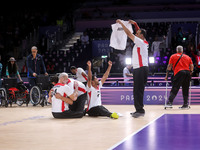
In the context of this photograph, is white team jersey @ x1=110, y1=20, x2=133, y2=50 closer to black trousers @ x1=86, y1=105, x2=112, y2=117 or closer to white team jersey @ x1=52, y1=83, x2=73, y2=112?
black trousers @ x1=86, y1=105, x2=112, y2=117

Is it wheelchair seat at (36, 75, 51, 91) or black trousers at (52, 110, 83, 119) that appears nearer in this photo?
black trousers at (52, 110, 83, 119)

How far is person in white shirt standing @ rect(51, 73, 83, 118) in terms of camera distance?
850cm

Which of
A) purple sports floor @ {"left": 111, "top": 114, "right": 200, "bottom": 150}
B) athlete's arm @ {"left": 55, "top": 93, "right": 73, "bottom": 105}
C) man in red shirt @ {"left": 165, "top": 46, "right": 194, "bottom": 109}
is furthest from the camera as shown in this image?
man in red shirt @ {"left": 165, "top": 46, "right": 194, "bottom": 109}

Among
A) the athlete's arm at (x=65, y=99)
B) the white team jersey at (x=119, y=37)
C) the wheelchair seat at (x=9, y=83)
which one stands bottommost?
the athlete's arm at (x=65, y=99)

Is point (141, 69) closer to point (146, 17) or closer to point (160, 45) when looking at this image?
point (160, 45)

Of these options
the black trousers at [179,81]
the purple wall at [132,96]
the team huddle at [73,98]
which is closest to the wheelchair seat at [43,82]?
the purple wall at [132,96]

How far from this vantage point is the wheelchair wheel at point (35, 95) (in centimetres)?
1246

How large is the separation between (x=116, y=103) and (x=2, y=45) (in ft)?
31.8

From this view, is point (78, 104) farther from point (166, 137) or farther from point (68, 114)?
point (166, 137)

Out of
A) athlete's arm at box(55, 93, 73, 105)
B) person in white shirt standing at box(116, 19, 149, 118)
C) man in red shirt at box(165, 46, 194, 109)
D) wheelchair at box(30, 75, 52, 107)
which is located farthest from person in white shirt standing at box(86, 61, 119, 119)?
wheelchair at box(30, 75, 52, 107)

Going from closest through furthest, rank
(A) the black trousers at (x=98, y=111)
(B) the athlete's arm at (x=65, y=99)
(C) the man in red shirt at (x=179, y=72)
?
(B) the athlete's arm at (x=65, y=99) → (A) the black trousers at (x=98, y=111) → (C) the man in red shirt at (x=179, y=72)

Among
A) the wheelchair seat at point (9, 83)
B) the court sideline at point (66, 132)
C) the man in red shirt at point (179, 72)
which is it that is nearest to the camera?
the court sideline at point (66, 132)

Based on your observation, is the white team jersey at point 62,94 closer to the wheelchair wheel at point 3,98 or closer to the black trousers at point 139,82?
the black trousers at point 139,82

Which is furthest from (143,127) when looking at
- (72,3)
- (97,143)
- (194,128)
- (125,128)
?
(72,3)
